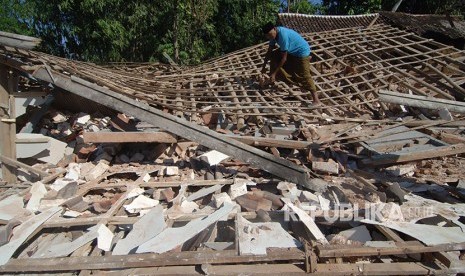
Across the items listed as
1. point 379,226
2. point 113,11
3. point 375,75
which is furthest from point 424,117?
point 113,11

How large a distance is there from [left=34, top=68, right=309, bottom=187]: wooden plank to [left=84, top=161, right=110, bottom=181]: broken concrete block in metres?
0.94

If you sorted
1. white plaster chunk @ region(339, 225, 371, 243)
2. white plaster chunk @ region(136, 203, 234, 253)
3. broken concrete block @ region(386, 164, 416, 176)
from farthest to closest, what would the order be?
broken concrete block @ region(386, 164, 416, 176) < white plaster chunk @ region(339, 225, 371, 243) < white plaster chunk @ region(136, 203, 234, 253)

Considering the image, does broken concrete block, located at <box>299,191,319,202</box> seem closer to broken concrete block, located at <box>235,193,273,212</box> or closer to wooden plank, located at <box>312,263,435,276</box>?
broken concrete block, located at <box>235,193,273,212</box>

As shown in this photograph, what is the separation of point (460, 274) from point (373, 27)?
8589 millimetres

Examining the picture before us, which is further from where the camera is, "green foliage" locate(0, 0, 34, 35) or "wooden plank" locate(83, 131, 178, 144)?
"green foliage" locate(0, 0, 34, 35)

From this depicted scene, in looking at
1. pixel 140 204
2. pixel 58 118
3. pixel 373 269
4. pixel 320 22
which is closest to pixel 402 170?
pixel 373 269

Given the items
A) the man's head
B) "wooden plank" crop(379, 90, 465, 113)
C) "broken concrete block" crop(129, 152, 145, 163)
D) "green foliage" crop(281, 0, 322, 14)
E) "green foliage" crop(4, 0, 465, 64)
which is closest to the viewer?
"wooden plank" crop(379, 90, 465, 113)

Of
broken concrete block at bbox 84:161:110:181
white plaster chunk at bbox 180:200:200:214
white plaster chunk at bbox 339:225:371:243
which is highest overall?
white plaster chunk at bbox 339:225:371:243

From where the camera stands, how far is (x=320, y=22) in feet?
39.6

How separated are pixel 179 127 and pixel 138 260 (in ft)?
6.39

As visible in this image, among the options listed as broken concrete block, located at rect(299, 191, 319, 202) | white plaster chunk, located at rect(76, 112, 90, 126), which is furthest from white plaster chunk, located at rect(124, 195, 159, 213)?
white plaster chunk, located at rect(76, 112, 90, 126)

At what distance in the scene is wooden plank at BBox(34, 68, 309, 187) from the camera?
390 centimetres

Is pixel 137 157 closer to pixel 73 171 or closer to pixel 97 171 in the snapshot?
pixel 97 171

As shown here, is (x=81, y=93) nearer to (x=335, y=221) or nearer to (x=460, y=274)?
(x=335, y=221)
